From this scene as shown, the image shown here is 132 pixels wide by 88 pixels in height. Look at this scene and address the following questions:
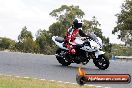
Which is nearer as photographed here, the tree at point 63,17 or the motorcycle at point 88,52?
the motorcycle at point 88,52

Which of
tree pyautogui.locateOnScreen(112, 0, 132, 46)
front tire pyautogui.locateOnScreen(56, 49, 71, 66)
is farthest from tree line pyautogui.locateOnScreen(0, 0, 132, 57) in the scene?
front tire pyautogui.locateOnScreen(56, 49, 71, 66)

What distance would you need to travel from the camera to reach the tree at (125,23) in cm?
6707

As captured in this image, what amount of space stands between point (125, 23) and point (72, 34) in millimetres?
53923

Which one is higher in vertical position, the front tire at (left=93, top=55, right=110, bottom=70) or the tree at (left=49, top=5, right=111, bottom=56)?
the tree at (left=49, top=5, right=111, bottom=56)

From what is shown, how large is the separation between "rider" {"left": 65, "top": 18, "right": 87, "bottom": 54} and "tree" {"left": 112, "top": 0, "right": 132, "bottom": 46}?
163 ft

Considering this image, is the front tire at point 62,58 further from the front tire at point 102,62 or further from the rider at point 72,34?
the front tire at point 102,62

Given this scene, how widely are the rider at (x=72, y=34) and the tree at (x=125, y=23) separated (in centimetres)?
4956

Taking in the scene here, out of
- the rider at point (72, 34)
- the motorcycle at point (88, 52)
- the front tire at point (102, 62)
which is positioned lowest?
the front tire at point (102, 62)

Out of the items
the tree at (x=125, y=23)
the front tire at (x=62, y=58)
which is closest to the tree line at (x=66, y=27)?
the tree at (x=125, y=23)

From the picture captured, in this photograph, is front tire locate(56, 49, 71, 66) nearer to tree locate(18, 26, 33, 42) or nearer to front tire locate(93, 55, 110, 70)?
front tire locate(93, 55, 110, 70)

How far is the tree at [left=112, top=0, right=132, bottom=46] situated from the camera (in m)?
67.1

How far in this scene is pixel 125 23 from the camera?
68.9 m

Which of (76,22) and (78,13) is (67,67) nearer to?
(76,22)

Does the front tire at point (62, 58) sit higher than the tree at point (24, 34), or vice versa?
the tree at point (24, 34)
